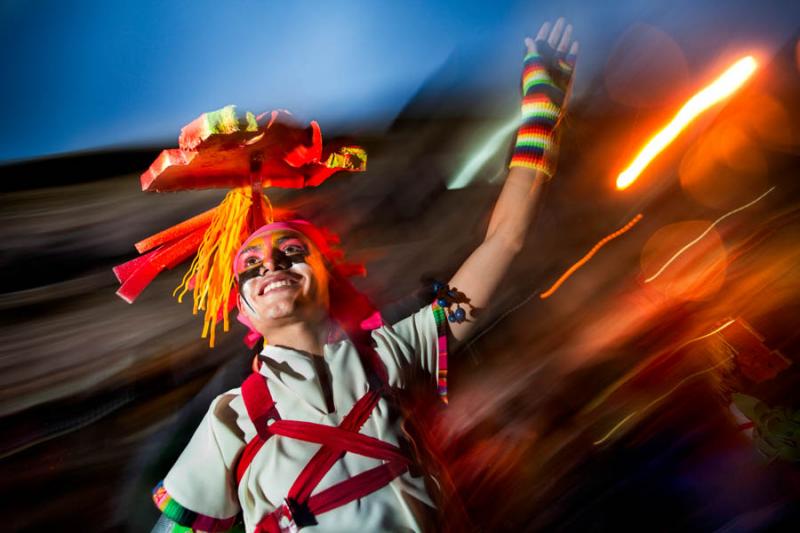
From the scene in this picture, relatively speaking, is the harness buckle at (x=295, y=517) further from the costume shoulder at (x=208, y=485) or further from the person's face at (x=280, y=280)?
the person's face at (x=280, y=280)

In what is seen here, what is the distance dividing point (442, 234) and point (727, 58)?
4.58 feet

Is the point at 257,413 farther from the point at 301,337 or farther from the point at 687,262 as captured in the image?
the point at 687,262

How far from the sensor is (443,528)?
1.33 meters

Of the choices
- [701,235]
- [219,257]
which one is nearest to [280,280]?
[219,257]

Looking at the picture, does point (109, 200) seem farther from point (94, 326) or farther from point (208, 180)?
point (208, 180)

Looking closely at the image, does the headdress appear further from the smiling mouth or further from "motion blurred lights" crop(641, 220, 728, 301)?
"motion blurred lights" crop(641, 220, 728, 301)

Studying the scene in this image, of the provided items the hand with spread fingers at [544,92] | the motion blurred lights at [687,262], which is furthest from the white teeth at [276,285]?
the motion blurred lights at [687,262]

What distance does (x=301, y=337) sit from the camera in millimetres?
1548

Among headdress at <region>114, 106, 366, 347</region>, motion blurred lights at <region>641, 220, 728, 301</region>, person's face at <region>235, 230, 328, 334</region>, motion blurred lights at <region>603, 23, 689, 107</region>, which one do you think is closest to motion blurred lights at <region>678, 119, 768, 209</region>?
motion blurred lights at <region>641, 220, 728, 301</region>

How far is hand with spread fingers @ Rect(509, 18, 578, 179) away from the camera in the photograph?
59.1 inches

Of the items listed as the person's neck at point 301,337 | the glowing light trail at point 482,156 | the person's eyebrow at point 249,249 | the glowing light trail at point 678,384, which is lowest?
the glowing light trail at point 678,384

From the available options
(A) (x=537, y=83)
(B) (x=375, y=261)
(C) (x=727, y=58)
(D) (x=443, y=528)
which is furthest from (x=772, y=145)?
(D) (x=443, y=528)

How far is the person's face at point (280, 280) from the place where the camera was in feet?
4.93

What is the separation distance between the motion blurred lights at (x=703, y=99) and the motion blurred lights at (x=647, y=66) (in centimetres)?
8
